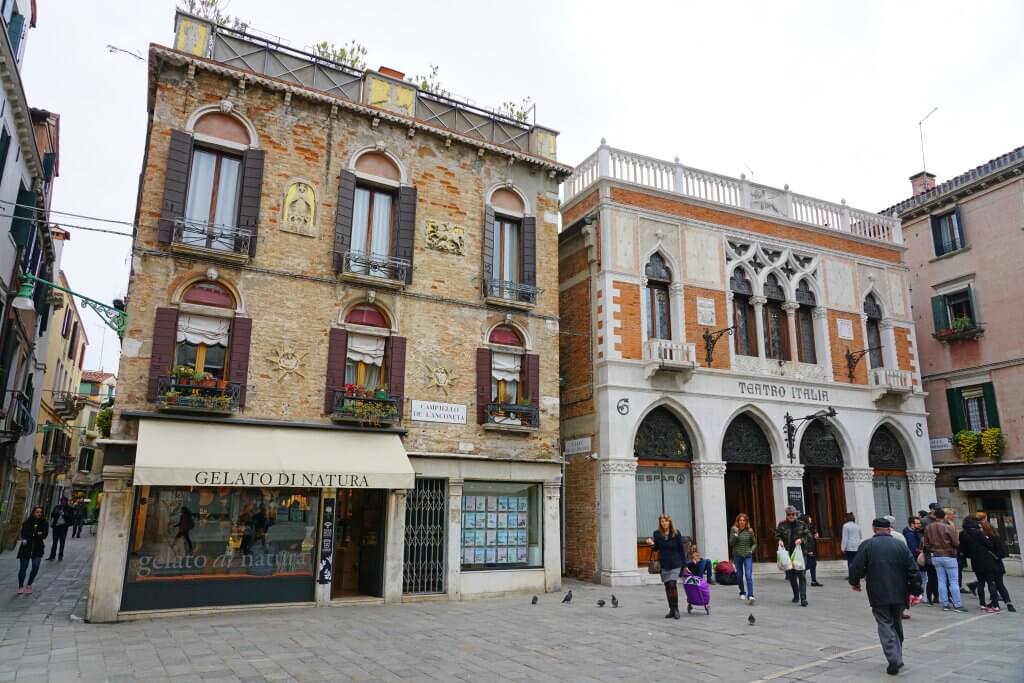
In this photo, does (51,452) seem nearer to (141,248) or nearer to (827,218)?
(141,248)

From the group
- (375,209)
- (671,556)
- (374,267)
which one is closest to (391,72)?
(375,209)

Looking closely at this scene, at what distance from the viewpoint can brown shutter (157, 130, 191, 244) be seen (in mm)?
13086

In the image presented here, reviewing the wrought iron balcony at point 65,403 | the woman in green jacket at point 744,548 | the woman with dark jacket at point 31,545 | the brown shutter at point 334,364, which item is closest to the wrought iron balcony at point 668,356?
the woman in green jacket at point 744,548

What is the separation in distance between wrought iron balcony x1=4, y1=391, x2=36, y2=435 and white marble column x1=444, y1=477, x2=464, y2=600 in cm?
1307

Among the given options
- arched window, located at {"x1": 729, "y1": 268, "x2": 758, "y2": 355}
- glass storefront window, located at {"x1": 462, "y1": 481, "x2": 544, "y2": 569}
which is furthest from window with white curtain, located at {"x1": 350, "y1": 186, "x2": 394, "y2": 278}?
arched window, located at {"x1": 729, "y1": 268, "x2": 758, "y2": 355}

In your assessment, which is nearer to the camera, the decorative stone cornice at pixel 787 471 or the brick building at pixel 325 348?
the brick building at pixel 325 348

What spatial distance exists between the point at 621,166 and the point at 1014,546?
16.6 meters

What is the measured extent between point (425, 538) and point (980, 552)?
1062 cm

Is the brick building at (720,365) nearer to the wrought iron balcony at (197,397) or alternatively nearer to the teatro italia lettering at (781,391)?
the teatro italia lettering at (781,391)

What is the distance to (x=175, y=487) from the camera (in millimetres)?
12461

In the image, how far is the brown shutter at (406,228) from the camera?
15320 millimetres

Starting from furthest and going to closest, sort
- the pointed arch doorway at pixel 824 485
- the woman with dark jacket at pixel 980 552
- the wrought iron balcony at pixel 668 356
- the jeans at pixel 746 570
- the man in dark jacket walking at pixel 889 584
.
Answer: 1. the pointed arch doorway at pixel 824 485
2. the wrought iron balcony at pixel 668 356
3. the jeans at pixel 746 570
4. the woman with dark jacket at pixel 980 552
5. the man in dark jacket walking at pixel 889 584

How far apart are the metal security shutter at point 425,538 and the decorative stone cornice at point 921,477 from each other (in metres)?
15.9

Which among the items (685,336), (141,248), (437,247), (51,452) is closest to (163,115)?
(141,248)
